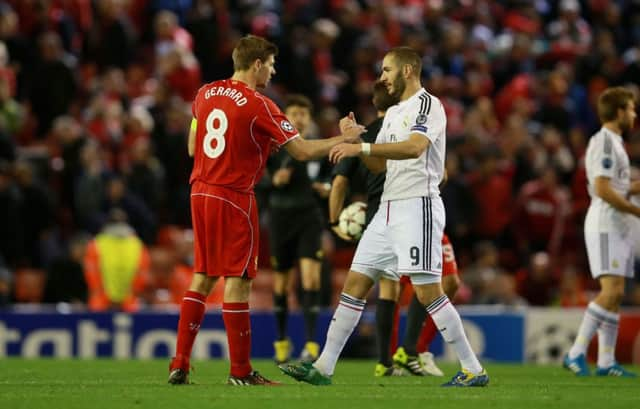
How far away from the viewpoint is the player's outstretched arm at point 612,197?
11586 mm

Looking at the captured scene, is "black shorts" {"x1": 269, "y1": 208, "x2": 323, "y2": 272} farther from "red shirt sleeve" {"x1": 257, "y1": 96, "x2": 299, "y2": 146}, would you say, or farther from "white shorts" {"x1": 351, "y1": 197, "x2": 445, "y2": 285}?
"red shirt sleeve" {"x1": 257, "y1": 96, "x2": 299, "y2": 146}

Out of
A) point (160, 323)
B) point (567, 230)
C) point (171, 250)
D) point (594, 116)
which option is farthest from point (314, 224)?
point (594, 116)

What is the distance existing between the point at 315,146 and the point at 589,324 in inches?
162

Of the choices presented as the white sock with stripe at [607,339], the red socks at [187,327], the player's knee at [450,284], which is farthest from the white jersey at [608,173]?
the red socks at [187,327]

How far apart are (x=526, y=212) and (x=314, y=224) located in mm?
6912

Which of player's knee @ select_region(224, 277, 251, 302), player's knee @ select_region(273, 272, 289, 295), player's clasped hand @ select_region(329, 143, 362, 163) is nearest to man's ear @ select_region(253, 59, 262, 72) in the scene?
player's clasped hand @ select_region(329, 143, 362, 163)

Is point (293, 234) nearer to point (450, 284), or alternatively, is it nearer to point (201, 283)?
point (450, 284)

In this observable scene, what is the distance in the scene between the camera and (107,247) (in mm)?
16859

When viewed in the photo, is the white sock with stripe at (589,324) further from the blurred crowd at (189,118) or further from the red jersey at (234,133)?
the red jersey at (234,133)

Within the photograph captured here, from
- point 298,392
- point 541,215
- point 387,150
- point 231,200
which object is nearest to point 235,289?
point 231,200

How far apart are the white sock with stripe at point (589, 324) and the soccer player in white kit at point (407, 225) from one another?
301 centimetres

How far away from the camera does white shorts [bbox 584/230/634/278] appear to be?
1171 centimetres

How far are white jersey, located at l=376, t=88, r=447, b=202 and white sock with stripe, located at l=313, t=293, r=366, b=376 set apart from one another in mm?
821

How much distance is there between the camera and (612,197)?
38.0 ft
